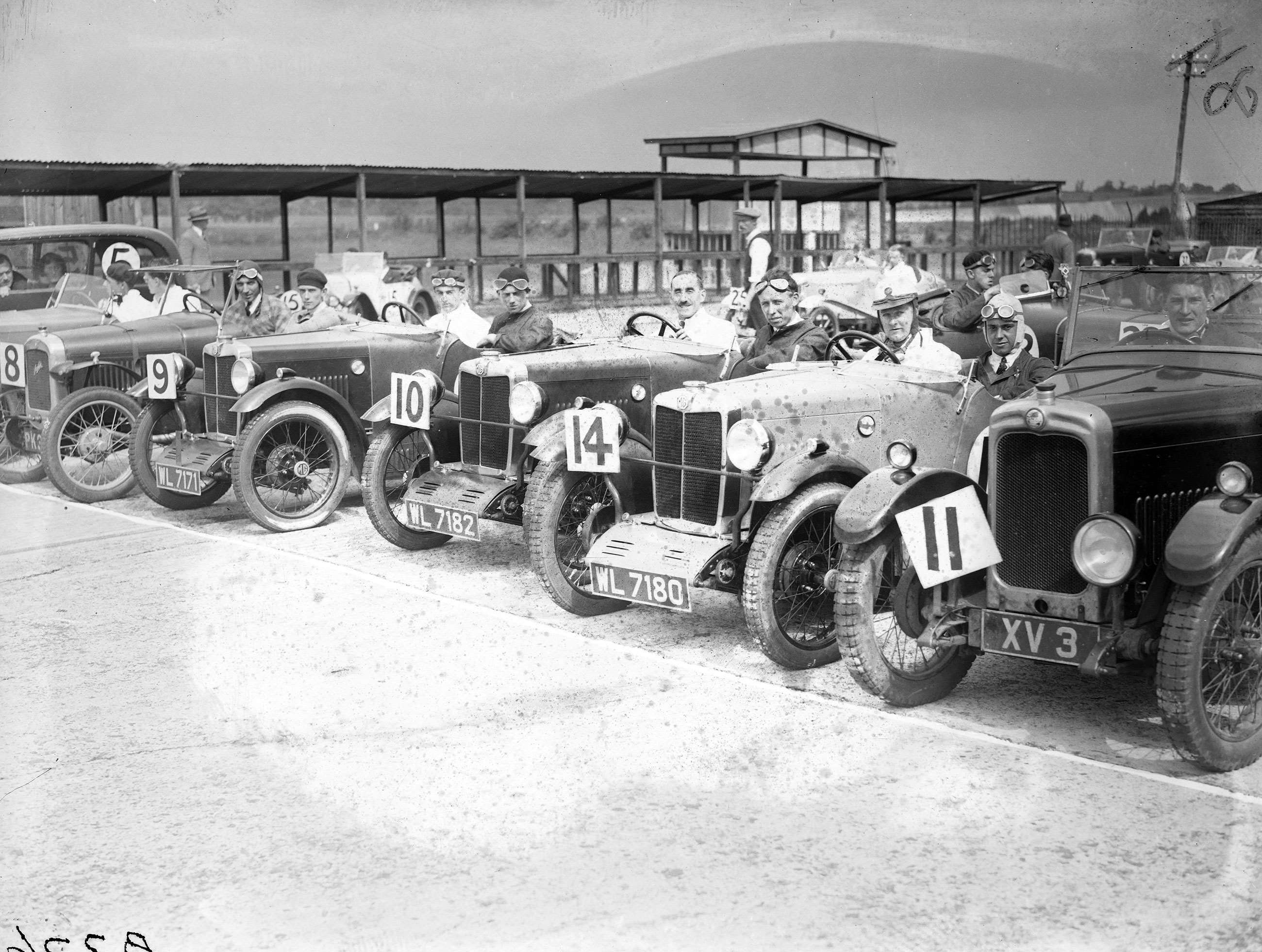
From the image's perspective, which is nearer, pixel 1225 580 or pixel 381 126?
pixel 1225 580

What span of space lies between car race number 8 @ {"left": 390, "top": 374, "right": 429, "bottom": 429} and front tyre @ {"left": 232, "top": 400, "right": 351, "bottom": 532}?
83 cm

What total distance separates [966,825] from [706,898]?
2.51 feet

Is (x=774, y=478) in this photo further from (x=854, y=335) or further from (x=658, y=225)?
(x=658, y=225)

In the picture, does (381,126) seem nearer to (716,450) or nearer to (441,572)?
(441,572)

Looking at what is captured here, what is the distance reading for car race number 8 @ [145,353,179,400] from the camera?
23.7 ft

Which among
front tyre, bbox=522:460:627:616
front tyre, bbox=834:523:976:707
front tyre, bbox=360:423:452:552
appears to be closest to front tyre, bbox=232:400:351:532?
front tyre, bbox=360:423:452:552

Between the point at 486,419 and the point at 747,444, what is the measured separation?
1884mm

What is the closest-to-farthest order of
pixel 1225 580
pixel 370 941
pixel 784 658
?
pixel 370 941 < pixel 1225 580 < pixel 784 658

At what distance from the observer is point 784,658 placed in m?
4.34

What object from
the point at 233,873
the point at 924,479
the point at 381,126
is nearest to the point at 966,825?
the point at 924,479

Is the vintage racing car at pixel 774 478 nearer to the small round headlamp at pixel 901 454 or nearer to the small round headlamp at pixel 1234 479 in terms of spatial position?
the small round headlamp at pixel 901 454

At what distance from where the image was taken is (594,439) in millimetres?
5008

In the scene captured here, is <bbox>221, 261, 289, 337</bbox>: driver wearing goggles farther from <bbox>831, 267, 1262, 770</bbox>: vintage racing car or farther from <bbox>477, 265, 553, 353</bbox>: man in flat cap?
<bbox>831, 267, 1262, 770</bbox>: vintage racing car

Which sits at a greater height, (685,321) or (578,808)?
(685,321)
